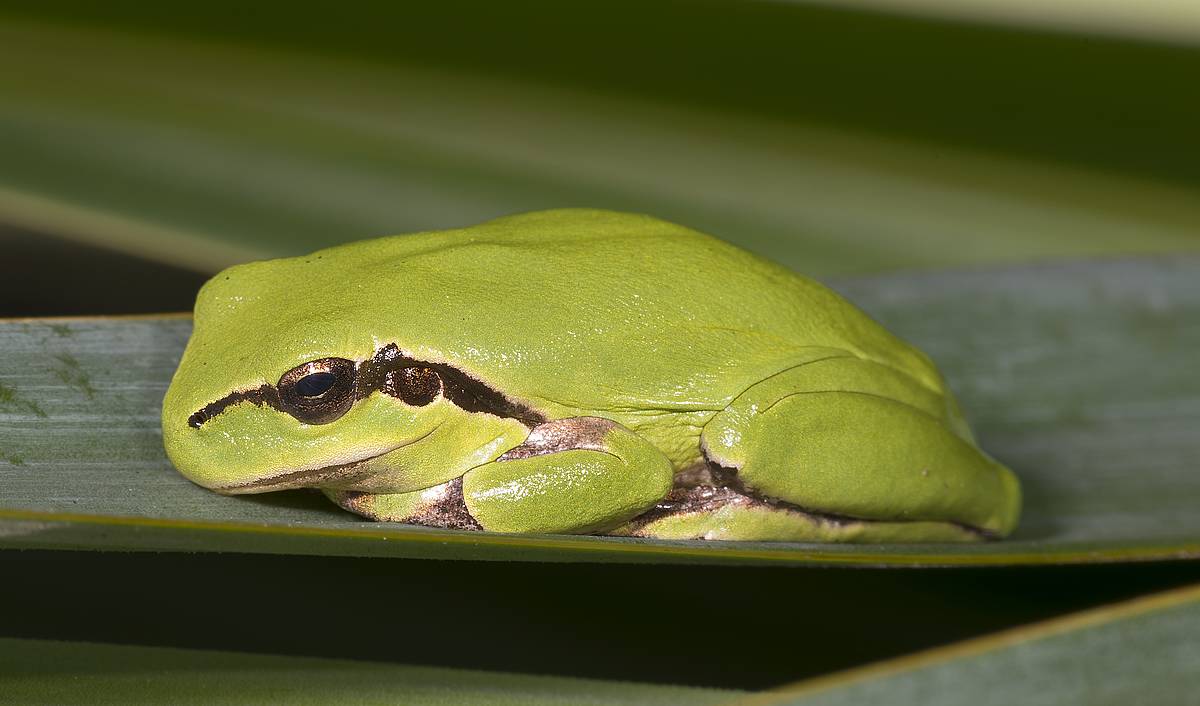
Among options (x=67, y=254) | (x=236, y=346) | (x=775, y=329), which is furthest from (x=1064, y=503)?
(x=67, y=254)

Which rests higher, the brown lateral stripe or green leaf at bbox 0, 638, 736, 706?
the brown lateral stripe

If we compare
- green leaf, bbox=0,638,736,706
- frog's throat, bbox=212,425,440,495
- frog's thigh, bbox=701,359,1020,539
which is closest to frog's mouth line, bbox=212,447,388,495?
frog's throat, bbox=212,425,440,495

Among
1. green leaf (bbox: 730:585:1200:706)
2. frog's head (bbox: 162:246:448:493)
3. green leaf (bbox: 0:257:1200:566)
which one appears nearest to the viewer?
green leaf (bbox: 730:585:1200:706)

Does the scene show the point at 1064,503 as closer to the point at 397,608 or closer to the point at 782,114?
the point at 782,114

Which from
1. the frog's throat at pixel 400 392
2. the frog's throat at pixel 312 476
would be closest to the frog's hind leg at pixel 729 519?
the frog's throat at pixel 400 392

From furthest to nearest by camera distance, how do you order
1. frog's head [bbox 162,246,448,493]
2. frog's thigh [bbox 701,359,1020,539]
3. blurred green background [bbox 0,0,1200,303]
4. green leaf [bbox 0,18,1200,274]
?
green leaf [bbox 0,18,1200,274] < blurred green background [bbox 0,0,1200,303] < frog's thigh [bbox 701,359,1020,539] < frog's head [bbox 162,246,448,493]

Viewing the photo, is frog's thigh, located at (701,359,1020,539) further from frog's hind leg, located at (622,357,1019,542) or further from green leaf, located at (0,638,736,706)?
green leaf, located at (0,638,736,706)
